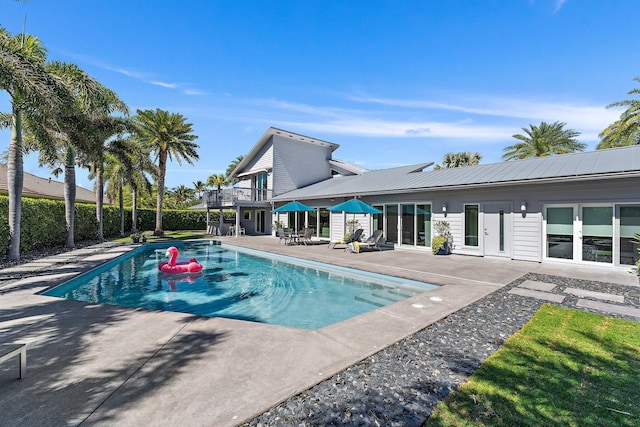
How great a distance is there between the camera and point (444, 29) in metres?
13.2

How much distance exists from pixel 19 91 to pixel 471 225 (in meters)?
16.8

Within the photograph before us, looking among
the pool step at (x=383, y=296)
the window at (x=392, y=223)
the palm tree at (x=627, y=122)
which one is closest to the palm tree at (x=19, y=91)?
the pool step at (x=383, y=296)

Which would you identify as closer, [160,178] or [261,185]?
[160,178]

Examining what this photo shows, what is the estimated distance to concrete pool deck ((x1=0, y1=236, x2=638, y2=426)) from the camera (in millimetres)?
2637

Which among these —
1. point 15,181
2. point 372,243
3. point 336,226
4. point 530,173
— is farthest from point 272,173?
point 530,173

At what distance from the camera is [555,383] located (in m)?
3.09

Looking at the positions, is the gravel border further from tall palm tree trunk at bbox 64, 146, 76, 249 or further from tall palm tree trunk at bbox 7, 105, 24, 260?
tall palm tree trunk at bbox 64, 146, 76, 249

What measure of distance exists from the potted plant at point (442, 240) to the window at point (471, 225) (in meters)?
0.70

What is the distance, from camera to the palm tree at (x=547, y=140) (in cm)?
2456

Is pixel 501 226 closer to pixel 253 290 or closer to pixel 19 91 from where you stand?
pixel 253 290

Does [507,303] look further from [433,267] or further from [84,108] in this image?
[84,108]

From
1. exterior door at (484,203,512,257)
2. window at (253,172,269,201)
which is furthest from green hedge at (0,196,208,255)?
exterior door at (484,203,512,257)

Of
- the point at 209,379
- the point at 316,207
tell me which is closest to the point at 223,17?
the point at 316,207

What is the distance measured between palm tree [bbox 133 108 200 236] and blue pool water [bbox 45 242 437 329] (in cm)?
1173
